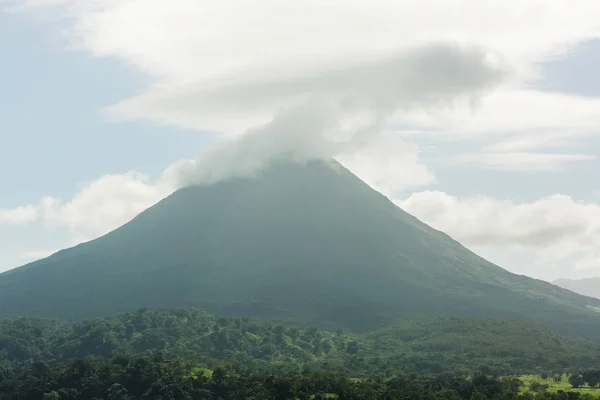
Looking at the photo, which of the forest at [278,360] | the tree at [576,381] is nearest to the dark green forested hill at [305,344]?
the forest at [278,360]

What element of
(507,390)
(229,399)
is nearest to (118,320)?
(229,399)

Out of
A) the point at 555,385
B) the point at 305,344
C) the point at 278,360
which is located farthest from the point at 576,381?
the point at 305,344

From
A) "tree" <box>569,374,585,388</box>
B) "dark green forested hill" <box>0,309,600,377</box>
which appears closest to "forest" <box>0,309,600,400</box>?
"tree" <box>569,374,585,388</box>

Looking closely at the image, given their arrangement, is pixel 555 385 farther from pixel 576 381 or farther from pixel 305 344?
pixel 305 344

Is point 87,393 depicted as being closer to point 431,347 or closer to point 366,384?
point 366,384

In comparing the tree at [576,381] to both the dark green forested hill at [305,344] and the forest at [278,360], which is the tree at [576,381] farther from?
the dark green forested hill at [305,344]

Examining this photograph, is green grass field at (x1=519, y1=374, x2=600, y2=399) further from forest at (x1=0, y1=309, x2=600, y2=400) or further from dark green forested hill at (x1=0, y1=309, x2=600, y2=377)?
dark green forested hill at (x1=0, y1=309, x2=600, y2=377)
